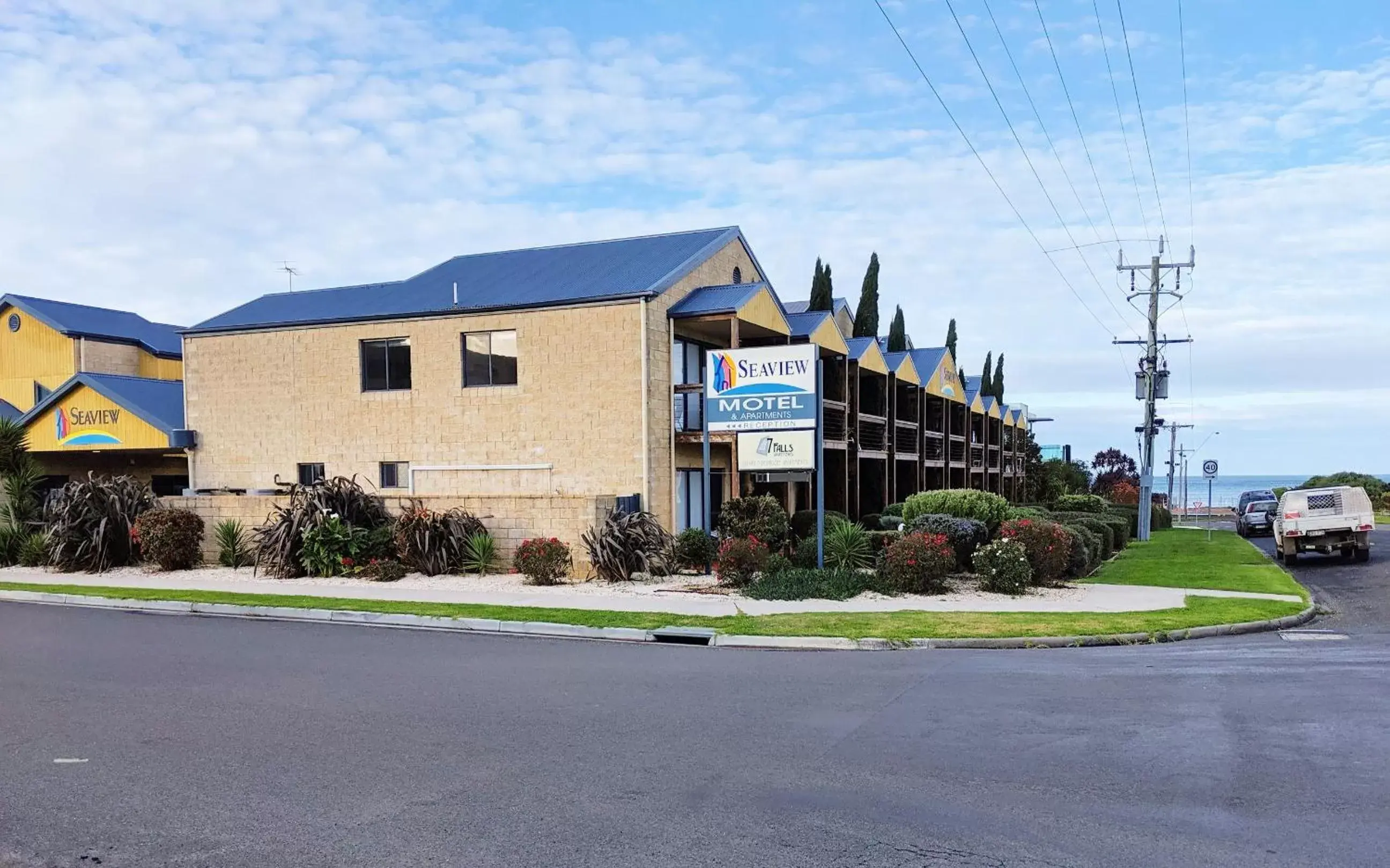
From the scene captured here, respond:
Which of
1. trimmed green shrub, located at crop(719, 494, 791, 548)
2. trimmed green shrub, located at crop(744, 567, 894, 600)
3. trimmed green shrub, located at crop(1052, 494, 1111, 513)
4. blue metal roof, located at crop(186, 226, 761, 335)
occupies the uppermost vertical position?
blue metal roof, located at crop(186, 226, 761, 335)

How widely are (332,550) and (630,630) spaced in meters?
9.08

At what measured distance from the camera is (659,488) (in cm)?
2269

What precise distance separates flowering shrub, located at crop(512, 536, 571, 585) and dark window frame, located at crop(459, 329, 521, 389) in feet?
19.2

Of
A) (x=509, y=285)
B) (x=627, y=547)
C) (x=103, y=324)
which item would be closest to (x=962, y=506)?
(x=627, y=547)

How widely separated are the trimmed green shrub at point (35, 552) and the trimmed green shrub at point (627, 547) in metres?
12.3

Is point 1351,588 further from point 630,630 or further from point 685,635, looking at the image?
point 630,630

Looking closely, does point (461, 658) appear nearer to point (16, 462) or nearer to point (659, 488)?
point (659, 488)

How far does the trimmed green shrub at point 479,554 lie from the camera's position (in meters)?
19.8

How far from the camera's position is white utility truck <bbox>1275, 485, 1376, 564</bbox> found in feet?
79.5

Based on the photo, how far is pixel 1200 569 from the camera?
70.0ft

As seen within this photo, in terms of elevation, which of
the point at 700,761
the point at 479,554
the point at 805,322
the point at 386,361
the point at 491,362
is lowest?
the point at 700,761

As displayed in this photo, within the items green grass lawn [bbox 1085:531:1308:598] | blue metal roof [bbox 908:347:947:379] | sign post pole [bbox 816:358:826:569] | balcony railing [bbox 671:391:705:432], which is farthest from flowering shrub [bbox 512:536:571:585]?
blue metal roof [bbox 908:347:947:379]

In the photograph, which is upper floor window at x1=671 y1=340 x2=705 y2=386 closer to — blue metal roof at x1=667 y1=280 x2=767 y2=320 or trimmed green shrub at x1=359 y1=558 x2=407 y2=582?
blue metal roof at x1=667 y1=280 x2=767 y2=320

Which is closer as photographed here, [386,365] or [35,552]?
[35,552]
